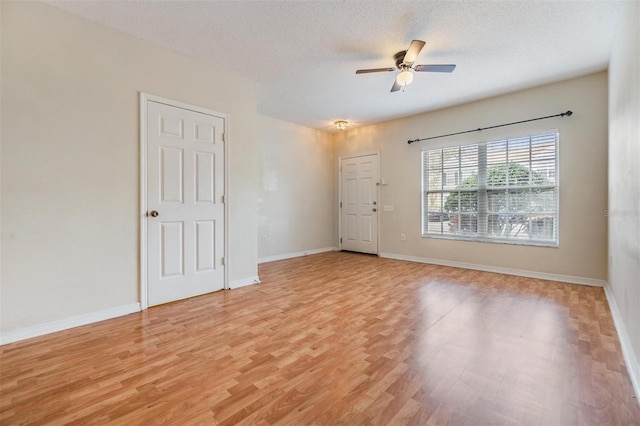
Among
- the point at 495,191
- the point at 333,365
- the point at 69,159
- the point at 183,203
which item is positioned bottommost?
the point at 333,365

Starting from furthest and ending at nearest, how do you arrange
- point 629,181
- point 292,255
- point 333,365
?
1. point 292,255
2. point 629,181
3. point 333,365

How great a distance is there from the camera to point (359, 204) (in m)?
6.24

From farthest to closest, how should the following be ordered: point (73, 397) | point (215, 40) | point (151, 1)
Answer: point (215, 40) < point (151, 1) < point (73, 397)

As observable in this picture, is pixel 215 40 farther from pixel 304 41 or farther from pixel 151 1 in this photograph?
pixel 304 41

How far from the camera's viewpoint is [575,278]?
149 inches

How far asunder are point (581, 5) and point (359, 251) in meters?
4.85

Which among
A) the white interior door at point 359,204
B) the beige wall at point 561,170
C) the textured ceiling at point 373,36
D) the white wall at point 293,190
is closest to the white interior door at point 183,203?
the textured ceiling at point 373,36

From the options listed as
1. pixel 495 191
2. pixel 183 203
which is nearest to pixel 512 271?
pixel 495 191

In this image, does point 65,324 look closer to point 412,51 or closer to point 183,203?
point 183,203

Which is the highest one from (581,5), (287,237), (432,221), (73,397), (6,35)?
(581,5)

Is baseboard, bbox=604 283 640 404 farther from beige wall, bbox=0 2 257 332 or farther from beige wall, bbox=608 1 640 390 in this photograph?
beige wall, bbox=0 2 257 332

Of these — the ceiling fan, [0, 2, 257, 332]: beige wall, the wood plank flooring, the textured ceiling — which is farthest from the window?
[0, 2, 257, 332]: beige wall

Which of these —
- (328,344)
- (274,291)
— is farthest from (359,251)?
(328,344)

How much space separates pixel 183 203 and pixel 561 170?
16.2ft
